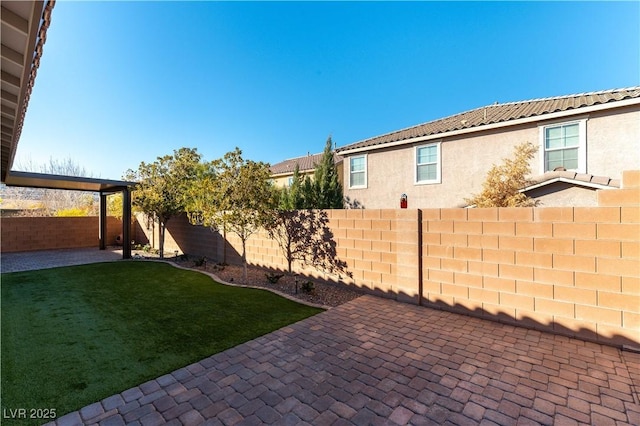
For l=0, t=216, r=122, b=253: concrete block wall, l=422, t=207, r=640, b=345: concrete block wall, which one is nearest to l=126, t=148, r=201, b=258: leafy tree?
l=0, t=216, r=122, b=253: concrete block wall

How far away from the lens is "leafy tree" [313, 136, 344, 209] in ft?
52.6

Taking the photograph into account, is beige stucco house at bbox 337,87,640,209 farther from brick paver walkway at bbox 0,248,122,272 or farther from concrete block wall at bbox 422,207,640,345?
brick paver walkway at bbox 0,248,122,272

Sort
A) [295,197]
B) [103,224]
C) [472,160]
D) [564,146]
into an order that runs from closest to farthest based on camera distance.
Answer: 1. [564,146]
2. [472,160]
3. [103,224]
4. [295,197]

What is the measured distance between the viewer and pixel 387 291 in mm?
6598

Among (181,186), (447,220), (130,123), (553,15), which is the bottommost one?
(447,220)

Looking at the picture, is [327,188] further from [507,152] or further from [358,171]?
[507,152]

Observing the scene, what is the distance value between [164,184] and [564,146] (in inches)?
580

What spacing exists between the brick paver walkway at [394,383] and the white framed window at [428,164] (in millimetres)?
7973

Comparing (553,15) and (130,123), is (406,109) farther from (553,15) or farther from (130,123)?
(130,123)

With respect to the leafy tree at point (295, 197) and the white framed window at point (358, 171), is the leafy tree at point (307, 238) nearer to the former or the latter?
the white framed window at point (358, 171)

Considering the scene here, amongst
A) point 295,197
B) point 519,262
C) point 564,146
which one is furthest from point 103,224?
point 564,146

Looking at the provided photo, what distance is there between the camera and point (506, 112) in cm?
1130

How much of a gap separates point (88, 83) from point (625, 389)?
1803 cm

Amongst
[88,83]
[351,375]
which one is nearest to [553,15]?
[351,375]
